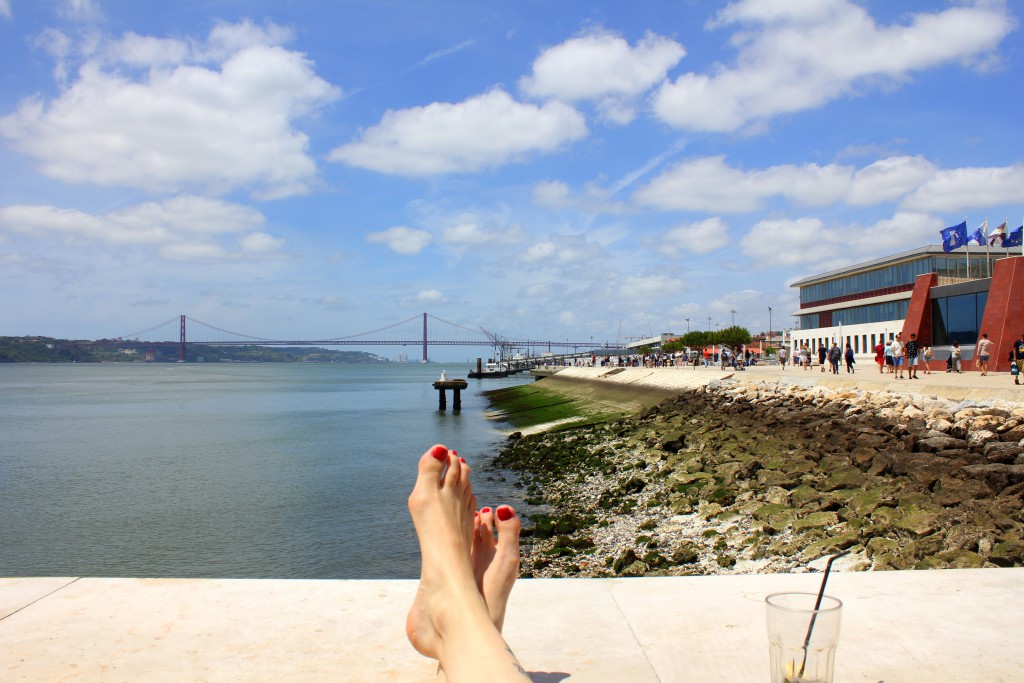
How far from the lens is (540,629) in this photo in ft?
8.21

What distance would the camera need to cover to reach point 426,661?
2277mm

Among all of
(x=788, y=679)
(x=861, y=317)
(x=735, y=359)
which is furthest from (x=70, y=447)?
(x=861, y=317)

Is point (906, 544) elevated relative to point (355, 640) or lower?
lower

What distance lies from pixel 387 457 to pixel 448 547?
15.0m

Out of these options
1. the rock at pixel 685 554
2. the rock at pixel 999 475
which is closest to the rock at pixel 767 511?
the rock at pixel 685 554

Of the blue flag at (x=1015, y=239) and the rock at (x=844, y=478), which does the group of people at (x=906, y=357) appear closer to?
the blue flag at (x=1015, y=239)

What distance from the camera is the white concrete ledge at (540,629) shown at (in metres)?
2.18

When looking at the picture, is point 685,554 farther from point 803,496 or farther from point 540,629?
point 540,629

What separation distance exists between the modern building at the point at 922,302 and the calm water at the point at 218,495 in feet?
43.1

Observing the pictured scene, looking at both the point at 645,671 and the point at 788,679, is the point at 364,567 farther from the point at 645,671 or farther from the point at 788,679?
the point at 788,679

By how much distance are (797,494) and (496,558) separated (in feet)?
19.2

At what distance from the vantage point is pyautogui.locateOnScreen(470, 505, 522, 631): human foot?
7.72 ft

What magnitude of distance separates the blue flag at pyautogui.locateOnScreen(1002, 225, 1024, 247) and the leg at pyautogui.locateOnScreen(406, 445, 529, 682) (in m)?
25.9

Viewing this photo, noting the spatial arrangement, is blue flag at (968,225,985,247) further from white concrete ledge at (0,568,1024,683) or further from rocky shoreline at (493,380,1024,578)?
white concrete ledge at (0,568,1024,683)
